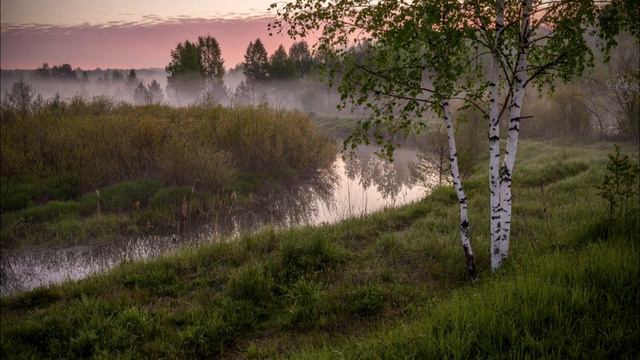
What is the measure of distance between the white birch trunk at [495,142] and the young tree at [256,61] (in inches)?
2368

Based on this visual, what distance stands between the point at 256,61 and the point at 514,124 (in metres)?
61.2

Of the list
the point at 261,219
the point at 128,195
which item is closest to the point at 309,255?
the point at 261,219

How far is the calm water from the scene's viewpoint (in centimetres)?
1004

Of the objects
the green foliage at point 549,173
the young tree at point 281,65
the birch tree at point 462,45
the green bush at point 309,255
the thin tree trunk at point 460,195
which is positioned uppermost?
the young tree at point 281,65

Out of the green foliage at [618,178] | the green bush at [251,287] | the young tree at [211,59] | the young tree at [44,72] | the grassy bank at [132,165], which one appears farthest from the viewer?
the young tree at [44,72]

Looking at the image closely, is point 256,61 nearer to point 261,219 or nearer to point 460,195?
point 261,219

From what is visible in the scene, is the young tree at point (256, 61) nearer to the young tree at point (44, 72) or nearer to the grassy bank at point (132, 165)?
the grassy bank at point (132, 165)

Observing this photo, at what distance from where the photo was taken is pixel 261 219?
1438 cm

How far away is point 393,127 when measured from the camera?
609 cm

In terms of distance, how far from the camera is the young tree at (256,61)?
6200cm

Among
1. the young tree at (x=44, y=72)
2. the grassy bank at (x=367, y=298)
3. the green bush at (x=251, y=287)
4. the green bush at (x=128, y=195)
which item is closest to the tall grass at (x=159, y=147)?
the green bush at (x=128, y=195)

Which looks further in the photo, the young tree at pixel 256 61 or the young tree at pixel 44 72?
the young tree at pixel 44 72

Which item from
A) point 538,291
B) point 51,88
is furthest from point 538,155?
point 51,88

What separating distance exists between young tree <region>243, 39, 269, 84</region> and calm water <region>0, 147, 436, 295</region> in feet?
140
